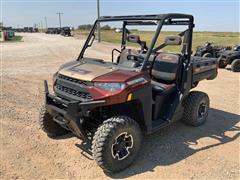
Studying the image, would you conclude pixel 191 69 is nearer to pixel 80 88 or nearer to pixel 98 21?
pixel 98 21

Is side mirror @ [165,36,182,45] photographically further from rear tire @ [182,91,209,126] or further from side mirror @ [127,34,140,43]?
rear tire @ [182,91,209,126]

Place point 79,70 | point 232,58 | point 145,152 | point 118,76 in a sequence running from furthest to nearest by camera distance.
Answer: point 232,58, point 145,152, point 79,70, point 118,76

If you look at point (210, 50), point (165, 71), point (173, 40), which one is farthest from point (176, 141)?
point (210, 50)

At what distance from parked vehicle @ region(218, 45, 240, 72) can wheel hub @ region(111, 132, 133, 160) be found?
9.41m

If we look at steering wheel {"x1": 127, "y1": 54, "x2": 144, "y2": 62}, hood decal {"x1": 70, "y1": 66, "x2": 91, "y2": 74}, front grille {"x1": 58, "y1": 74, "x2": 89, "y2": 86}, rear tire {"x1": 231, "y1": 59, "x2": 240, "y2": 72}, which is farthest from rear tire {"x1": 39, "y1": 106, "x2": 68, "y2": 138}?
rear tire {"x1": 231, "y1": 59, "x2": 240, "y2": 72}

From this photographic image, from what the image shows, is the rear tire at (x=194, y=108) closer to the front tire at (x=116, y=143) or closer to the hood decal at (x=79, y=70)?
the front tire at (x=116, y=143)

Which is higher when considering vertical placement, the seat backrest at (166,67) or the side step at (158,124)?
the seat backrest at (166,67)

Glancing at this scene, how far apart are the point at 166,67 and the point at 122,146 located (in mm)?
1675

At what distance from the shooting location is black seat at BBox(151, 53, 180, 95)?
4.68 m

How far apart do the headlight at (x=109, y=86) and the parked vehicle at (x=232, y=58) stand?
9.61 meters

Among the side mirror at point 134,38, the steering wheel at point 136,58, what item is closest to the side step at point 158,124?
the steering wheel at point 136,58

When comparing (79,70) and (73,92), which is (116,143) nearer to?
(73,92)

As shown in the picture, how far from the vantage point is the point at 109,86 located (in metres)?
3.60

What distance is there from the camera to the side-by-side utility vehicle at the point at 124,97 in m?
3.60
